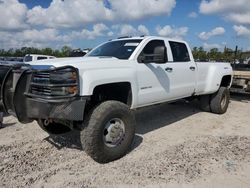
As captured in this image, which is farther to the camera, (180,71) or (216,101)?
(216,101)

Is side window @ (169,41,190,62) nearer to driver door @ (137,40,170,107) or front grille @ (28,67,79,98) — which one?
driver door @ (137,40,170,107)

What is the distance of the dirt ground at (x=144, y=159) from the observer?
147 inches

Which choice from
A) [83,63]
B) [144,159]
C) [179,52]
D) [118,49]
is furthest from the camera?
[179,52]

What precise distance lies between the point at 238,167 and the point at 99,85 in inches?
97.8

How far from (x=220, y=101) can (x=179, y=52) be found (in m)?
2.28

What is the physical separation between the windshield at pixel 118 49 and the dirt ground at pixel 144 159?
168 cm

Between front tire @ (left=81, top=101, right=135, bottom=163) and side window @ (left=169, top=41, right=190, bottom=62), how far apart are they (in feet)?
7.41

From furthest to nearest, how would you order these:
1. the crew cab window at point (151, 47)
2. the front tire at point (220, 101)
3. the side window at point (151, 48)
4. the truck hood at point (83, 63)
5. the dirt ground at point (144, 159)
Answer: the front tire at point (220, 101) < the crew cab window at point (151, 47) < the side window at point (151, 48) < the truck hood at point (83, 63) < the dirt ground at point (144, 159)

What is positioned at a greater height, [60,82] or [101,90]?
[60,82]

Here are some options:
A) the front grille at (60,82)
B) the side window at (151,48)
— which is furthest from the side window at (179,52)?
the front grille at (60,82)

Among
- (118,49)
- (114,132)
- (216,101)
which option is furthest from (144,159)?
(216,101)

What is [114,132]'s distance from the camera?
4336mm

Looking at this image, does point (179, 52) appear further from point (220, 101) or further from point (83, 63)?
point (83, 63)

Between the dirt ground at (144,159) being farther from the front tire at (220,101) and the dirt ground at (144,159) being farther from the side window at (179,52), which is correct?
the side window at (179,52)
